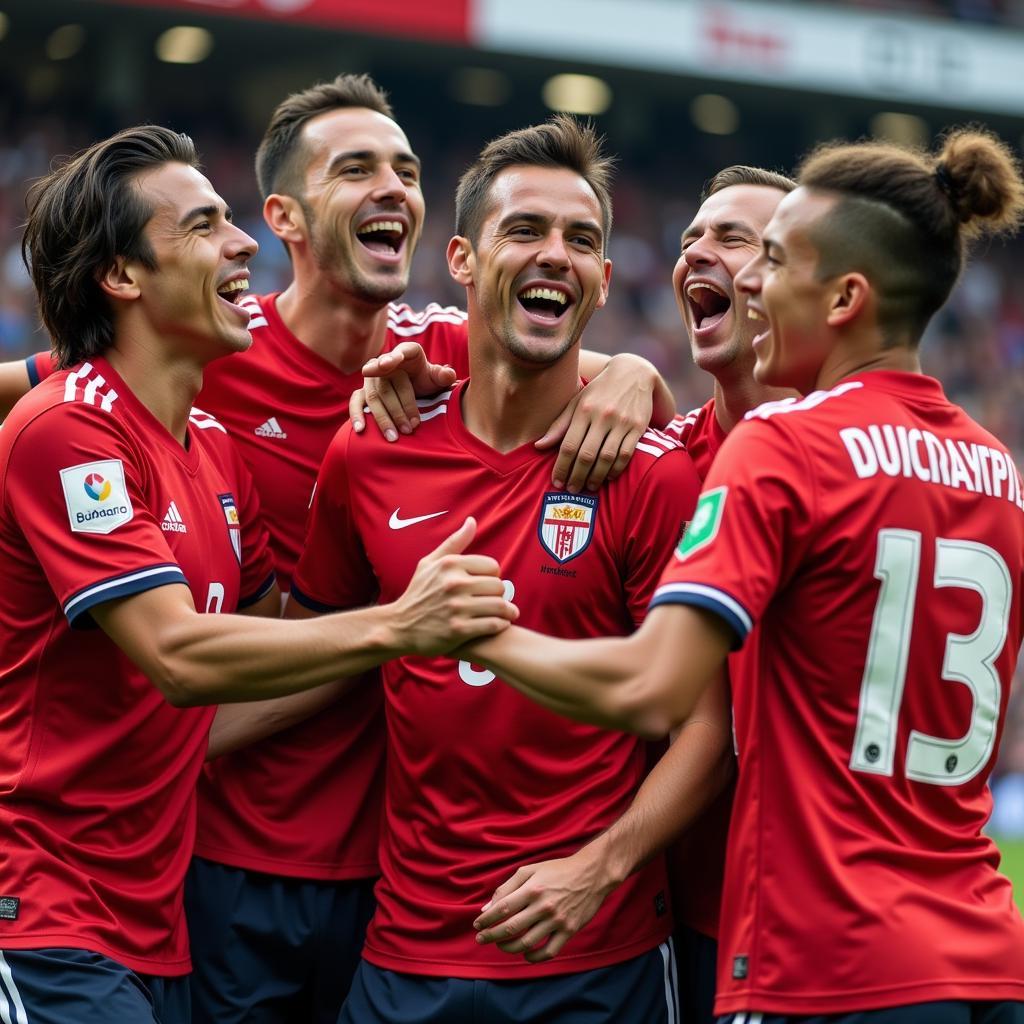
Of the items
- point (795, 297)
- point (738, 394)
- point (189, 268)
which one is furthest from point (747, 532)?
point (189, 268)

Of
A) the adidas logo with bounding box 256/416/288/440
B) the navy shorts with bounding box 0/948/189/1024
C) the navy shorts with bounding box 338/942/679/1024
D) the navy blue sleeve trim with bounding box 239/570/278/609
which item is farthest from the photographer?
the adidas logo with bounding box 256/416/288/440

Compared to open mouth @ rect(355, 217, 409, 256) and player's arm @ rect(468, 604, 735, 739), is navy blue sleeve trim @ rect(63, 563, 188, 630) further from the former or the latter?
open mouth @ rect(355, 217, 409, 256)

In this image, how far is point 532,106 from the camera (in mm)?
25328

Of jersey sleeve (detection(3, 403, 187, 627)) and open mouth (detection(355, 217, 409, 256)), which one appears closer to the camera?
jersey sleeve (detection(3, 403, 187, 627))

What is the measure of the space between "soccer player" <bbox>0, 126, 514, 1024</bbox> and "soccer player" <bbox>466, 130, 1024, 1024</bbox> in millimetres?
596

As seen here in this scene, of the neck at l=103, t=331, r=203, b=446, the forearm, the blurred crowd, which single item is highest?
the blurred crowd

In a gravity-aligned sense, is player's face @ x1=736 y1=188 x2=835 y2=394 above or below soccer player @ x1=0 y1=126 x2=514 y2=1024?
above

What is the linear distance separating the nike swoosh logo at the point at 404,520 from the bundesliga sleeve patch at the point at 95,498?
0.74 metres

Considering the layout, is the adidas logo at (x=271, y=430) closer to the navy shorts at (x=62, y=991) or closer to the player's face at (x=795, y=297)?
the navy shorts at (x=62, y=991)

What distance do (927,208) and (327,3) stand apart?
18529mm

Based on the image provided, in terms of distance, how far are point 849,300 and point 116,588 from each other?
179cm

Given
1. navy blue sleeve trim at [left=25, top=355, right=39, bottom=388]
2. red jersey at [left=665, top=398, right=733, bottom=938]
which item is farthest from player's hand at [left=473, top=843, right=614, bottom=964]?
navy blue sleeve trim at [left=25, top=355, right=39, bottom=388]

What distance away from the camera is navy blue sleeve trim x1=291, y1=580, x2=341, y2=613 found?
4488 millimetres

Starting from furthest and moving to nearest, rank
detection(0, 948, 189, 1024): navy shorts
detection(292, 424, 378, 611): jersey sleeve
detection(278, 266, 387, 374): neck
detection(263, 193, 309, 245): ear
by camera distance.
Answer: detection(263, 193, 309, 245): ear, detection(278, 266, 387, 374): neck, detection(292, 424, 378, 611): jersey sleeve, detection(0, 948, 189, 1024): navy shorts
